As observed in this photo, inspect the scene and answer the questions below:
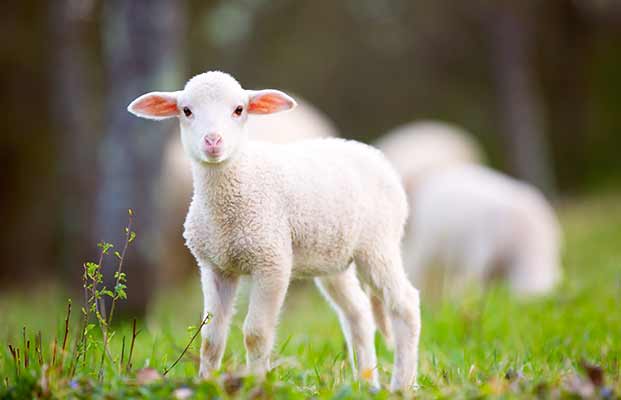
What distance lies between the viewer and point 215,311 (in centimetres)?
337

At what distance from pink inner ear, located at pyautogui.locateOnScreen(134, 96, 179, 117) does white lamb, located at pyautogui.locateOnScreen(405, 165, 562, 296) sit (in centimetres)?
522

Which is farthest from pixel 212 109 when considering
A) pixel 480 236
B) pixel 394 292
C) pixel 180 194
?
pixel 180 194

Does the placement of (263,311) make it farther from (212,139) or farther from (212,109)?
(212,109)

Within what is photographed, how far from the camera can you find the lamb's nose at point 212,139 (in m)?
3.13

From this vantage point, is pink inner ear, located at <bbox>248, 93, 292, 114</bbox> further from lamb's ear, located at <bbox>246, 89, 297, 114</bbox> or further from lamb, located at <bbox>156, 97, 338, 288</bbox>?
lamb, located at <bbox>156, 97, 338, 288</bbox>

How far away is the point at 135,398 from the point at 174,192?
8.72 metres

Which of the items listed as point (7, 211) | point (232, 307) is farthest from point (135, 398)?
point (7, 211)

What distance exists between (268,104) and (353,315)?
3.64 ft

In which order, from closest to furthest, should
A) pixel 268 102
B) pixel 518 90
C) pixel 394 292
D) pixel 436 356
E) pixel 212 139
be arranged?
pixel 212 139 < pixel 268 102 < pixel 394 292 < pixel 436 356 < pixel 518 90

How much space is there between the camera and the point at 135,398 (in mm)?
2686

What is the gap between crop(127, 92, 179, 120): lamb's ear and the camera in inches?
133

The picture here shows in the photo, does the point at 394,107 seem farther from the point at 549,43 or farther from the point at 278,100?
the point at 278,100

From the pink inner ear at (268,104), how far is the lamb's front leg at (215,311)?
2.29 ft

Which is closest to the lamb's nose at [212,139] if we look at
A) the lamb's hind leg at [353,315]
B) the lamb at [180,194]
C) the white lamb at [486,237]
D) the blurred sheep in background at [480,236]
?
the lamb's hind leg at [353,315]
